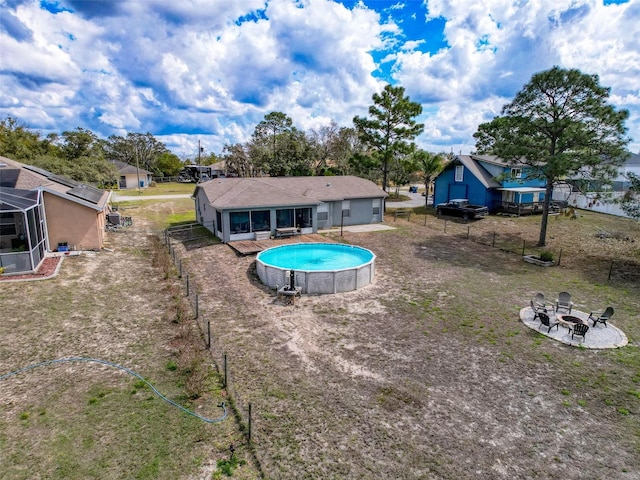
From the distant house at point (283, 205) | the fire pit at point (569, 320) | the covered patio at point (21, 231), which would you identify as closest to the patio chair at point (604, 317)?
the fire pit at point (569, 320)

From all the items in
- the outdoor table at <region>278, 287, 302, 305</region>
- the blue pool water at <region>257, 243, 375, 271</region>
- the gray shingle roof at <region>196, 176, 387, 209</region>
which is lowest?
the outdoor table at <region>278, 287, 302, 305</region>

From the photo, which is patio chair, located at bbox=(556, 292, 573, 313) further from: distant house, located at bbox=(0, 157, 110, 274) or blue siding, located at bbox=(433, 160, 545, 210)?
blue siding, located at bbox=(433, 160, 545, 210)

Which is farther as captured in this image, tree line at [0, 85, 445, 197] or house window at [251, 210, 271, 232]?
tree line at [0, 85, 445, 197]

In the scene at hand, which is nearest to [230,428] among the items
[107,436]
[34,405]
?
[107,436]

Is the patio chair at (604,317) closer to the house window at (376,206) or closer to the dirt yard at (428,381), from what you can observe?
the dirt yard at (428,381)

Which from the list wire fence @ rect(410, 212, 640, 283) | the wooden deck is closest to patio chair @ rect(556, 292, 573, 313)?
wire fence @ rect(410, 212, 640, 283)

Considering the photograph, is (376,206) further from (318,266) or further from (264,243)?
(318,266)

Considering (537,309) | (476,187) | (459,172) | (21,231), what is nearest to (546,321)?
(537,309)
